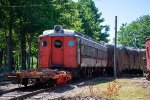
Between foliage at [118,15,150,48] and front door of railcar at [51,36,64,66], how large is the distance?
71027mm

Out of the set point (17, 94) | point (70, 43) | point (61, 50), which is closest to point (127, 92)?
point (17, 94)

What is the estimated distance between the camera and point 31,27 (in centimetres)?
3981

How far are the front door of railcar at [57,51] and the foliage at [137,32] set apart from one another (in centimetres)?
7103

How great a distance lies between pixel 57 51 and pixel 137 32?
258 ft

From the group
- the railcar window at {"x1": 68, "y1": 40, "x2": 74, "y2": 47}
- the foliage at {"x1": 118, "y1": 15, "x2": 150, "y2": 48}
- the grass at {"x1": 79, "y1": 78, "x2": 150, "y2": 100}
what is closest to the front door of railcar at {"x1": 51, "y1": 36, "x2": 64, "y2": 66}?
the railcar window at {"x1": 68, "y1": 40, "x2": 74, "y2": 47}

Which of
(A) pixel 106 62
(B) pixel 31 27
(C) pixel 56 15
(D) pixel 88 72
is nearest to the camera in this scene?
(D) pixel 88 72

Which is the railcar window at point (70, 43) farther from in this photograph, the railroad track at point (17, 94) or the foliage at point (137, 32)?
the foliage at point (137, 32)

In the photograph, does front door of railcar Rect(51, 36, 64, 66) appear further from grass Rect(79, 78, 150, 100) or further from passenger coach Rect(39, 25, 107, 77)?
grass Rect(79, 78, 150, 100)

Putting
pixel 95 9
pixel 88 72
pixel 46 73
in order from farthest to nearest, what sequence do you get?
pixel 95 9, pixel 88 72, pixel 46 73

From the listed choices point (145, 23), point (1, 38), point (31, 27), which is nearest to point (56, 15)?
point (31, 27)

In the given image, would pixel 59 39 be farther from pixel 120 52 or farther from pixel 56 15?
pixel 56 15

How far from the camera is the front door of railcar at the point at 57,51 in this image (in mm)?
23109

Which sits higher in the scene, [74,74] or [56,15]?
[56,15]

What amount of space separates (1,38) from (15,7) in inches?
435
